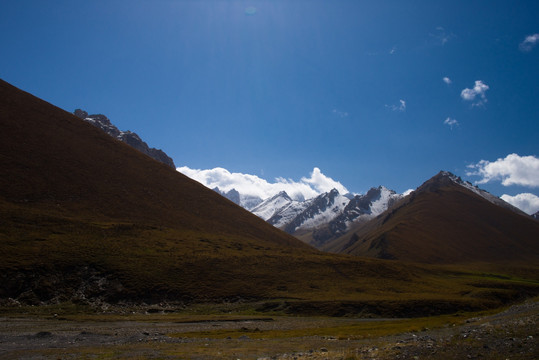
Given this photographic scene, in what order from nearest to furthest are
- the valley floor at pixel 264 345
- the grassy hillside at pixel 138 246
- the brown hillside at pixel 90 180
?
the valley floor at pixel 264 345, the grassy hillside at pixel 138 246, the brown hillside at pixel 90 180

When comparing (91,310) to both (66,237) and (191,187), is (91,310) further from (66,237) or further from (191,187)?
(191,187)

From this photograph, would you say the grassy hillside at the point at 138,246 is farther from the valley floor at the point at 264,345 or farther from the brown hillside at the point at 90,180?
the valley floor at the point at 264,345

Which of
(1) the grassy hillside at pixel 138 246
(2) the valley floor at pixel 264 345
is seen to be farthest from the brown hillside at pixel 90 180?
(2) the valley floor at pixel 264 345

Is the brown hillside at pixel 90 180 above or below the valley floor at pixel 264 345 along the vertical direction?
above

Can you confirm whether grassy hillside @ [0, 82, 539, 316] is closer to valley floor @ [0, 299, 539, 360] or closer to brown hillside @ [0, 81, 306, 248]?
brown hillside @ [0, 81, 306, 248]

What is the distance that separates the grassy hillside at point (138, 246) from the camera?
68375mm

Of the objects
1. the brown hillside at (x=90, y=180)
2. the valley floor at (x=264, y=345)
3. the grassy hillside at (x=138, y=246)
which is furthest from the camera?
the brown hillside at (x=90, y=180)

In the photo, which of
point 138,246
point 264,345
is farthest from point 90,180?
point 264,345

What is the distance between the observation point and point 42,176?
373 feet

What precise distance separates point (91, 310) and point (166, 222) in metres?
64.2

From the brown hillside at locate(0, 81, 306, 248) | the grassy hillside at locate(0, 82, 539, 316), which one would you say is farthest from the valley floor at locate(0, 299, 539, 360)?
the brown hillside at locate(0, 81, 306, 248)

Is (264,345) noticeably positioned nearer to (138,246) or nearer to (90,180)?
(138,246)

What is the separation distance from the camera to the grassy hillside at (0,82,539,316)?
68375 mm

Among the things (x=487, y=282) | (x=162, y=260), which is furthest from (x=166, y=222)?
(x=487, y=282)
